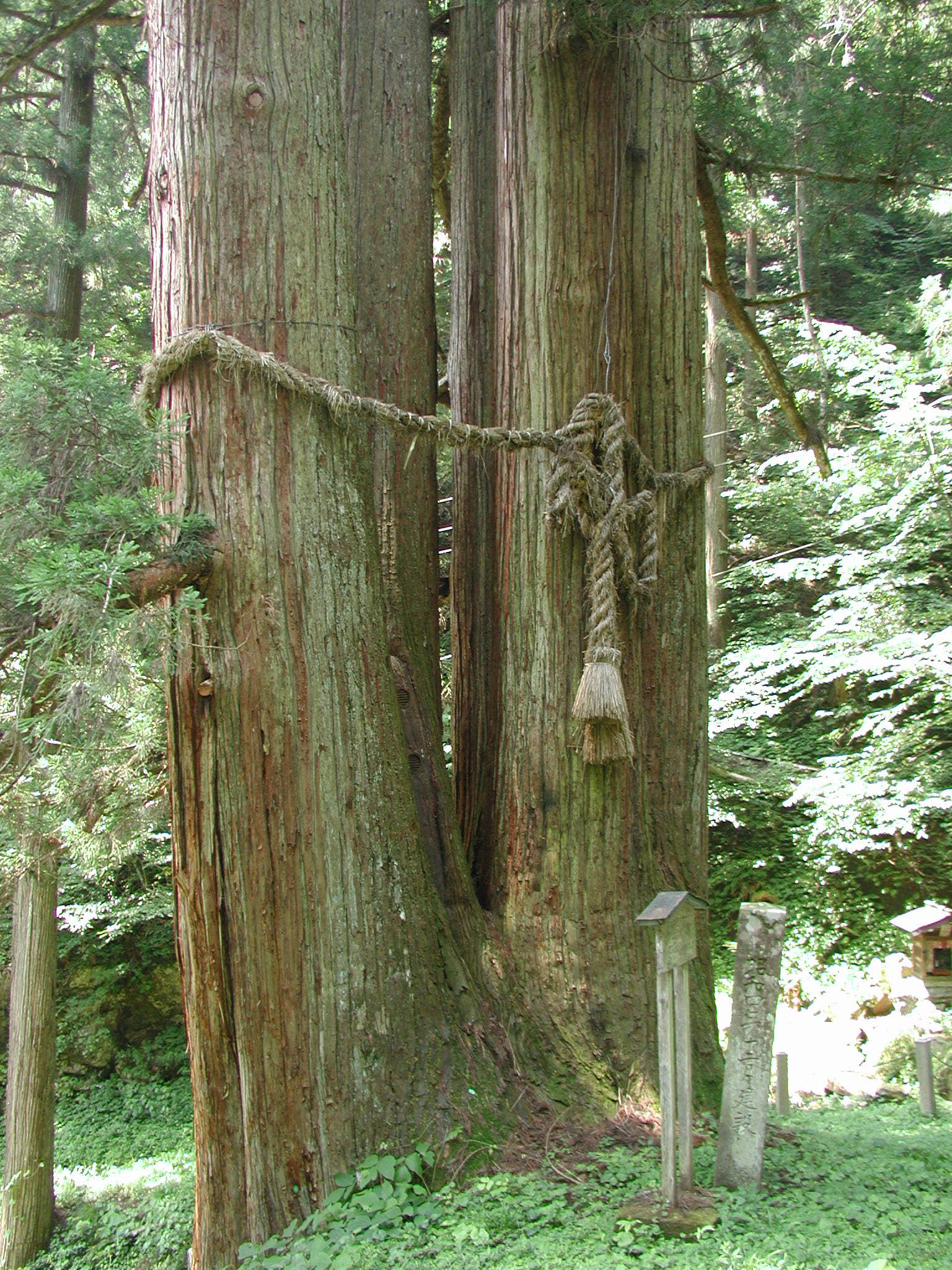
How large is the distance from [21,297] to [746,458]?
912 cm

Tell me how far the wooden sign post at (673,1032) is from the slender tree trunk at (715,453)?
25.6 feet

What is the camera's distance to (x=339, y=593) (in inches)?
116

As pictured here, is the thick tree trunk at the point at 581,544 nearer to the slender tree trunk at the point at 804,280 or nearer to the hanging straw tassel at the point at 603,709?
the hanging straw tassel at the point at 603,709

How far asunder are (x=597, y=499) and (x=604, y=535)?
136 millimetres

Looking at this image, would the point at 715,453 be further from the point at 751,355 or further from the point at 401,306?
the point at 401,306

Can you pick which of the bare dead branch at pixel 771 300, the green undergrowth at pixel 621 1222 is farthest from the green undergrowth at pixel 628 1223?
the bare dead branch at pixel 771 300

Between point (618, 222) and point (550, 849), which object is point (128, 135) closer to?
point (618, 222)

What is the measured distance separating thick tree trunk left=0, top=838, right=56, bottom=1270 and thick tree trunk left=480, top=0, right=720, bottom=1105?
372 cm

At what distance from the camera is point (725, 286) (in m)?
4.73

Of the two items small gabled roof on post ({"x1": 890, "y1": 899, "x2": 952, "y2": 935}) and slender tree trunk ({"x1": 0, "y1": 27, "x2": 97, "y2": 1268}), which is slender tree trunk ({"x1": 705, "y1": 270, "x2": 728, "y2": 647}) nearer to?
small gabled roof on post ({"x1": 890, "y1": 899, "x2": 952, "y2": 935})

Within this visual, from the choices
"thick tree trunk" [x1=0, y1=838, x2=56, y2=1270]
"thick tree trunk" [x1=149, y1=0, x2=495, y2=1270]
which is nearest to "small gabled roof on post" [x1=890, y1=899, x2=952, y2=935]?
"thick tree trunk" [x1=149, y1=0, x2=495, y2=1270]

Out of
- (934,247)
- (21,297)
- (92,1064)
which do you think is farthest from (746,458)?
Answer: (92,1064)

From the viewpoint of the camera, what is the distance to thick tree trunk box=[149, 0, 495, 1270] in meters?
2.71

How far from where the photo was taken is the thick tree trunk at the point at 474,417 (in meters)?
3.72
